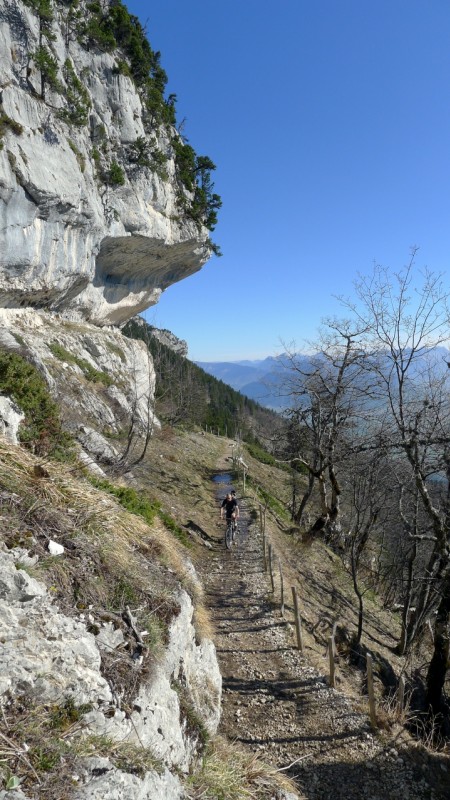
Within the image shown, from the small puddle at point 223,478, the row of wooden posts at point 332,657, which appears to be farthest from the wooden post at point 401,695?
the small puddle at point 223,478

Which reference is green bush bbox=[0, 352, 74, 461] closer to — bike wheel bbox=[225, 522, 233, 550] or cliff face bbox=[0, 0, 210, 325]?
→ bike wheel bbox=[225, 522, 233, 550]

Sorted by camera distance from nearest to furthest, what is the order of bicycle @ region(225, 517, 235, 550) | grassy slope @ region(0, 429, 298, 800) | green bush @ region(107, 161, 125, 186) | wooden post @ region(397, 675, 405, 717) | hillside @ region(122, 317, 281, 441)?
grassy slope @ region(0, 429, 298, 800) → wooden post @ region(397, 675, 405, 717) → bicycle @ region(225, 517, 235, 550) → green bush @ region(107, 161, 125, 186) → hillside @ region(122, 317, 281, 441)

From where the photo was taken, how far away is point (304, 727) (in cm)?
746

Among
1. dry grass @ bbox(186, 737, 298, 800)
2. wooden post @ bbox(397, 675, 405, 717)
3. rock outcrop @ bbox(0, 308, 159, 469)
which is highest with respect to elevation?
rock outcrop @ bbox(0, 308, 159, 469)

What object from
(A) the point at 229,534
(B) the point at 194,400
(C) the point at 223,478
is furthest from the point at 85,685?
(B) the point at 194,400

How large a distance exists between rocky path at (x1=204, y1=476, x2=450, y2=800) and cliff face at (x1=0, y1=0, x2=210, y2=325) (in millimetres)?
20122

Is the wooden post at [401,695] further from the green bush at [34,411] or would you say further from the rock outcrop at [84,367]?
the rock outcrop at [84,367]

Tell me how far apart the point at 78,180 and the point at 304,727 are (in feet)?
89.7

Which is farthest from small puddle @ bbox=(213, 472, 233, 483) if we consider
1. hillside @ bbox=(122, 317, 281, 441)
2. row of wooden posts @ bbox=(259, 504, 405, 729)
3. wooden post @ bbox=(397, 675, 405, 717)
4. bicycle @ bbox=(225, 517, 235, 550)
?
Answer: wooden post @ bbox=(397, 675, 405, 717)

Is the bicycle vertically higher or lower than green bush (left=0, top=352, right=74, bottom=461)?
lower

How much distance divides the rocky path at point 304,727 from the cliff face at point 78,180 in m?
20.1

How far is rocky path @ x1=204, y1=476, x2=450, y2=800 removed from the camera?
659 cm

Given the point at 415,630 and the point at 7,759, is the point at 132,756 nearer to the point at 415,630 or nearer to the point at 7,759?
the point at 7,759

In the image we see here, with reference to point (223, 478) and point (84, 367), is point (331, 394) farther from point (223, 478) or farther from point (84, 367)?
point (84, 367)
